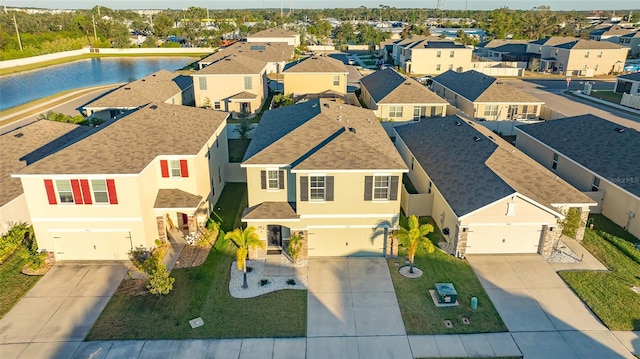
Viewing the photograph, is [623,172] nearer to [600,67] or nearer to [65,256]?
[65,256]

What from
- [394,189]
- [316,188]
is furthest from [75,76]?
[394,189]

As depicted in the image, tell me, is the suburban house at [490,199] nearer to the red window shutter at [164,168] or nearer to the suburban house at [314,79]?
the red window shutter at [164,168]

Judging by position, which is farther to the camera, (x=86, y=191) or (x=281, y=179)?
(x=281, y=179)

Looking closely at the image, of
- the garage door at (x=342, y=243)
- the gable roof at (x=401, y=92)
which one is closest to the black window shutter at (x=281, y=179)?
the garage door at (x=342, y=243)

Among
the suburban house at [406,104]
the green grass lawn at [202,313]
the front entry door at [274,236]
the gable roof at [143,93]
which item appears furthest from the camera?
the suburban house at [406,104]

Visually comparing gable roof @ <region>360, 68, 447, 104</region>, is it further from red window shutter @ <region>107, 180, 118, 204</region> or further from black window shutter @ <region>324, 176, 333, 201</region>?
red window shutter @ <region>107, 180, 118, 204</region>

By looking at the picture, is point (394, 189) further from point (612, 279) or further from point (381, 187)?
Result: point (612, 279)

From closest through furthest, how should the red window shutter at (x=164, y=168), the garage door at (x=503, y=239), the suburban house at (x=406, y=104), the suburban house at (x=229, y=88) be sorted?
1. the garage door at (x=503, y=239)
2. the red window shutter at (x=164, y=168)
3. the suburban house at (x=406, y=104)
4. the suburban house at (x=229, y=88)
